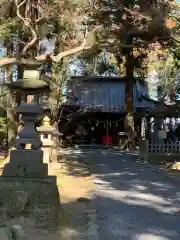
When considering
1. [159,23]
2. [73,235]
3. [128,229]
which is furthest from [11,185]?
[159,23]

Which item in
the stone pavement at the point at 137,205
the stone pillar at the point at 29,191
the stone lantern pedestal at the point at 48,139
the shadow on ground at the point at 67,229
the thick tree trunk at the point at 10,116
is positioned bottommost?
the shadow on ground at the point at 67,229

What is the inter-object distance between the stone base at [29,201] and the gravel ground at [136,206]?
0.86 metres

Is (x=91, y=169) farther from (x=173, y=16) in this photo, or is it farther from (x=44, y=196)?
(x=44, y=196)

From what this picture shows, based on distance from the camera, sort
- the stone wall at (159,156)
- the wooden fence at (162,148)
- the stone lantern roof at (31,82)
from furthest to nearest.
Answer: the wooden fence at (162,148) < the stone wall at (159,156) < the stone lantern roof at (31,82)

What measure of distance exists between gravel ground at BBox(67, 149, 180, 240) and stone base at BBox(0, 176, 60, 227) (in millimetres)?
861

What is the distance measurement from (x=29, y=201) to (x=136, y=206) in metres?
2.48

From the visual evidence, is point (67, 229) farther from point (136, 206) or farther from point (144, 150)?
point (144, 150)

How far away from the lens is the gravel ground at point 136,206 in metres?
6.91

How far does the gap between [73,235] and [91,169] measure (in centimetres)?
947

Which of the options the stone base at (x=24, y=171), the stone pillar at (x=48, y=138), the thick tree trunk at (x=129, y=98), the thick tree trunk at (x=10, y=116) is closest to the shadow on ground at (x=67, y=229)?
the stone base at (x=24, y=171)

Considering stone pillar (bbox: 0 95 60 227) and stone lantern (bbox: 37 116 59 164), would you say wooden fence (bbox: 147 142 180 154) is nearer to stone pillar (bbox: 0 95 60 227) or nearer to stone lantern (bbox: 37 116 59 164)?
stone lantern (bbox: 37 116 59 164)

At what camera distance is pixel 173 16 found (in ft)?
56.6

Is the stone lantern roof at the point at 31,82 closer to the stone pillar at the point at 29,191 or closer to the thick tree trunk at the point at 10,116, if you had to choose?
the stone pillar at the point at 29,191

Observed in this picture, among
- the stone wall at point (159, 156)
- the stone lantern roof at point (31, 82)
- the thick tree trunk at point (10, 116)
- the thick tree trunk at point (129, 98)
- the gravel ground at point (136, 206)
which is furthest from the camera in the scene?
the thick tree trunk at point (129, 98)
